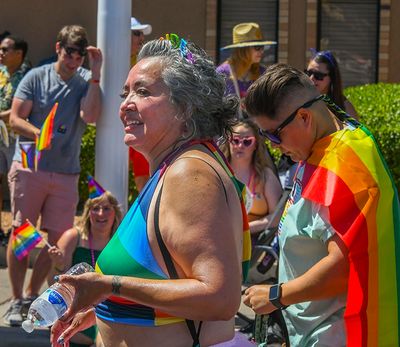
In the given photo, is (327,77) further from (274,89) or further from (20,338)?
(274,89)

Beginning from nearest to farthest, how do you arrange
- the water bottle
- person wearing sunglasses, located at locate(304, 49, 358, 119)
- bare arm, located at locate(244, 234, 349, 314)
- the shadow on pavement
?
1. the water bottle
2. bare arm, located at locate(244, 234, 349, 314)
3. the shadow on pavement
4. person wearing sunglasses, located at locate(304, 49, 358, 119)

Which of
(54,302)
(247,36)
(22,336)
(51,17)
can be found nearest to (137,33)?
(247,36)

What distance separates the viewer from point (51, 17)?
40.4ft

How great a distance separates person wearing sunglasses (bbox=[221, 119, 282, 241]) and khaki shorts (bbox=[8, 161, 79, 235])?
47.0 inches

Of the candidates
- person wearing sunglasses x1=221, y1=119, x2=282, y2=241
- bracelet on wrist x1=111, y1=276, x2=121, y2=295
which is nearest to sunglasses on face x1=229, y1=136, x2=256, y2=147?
person wearing sunglasses x1=221, y1=119, x2=282, y2=241

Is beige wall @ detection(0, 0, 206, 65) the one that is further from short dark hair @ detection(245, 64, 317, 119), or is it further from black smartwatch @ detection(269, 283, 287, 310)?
black smartwatch @ detection(269, 283, 287, 310)

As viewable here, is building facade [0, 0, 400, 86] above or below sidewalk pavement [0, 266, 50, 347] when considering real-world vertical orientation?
above

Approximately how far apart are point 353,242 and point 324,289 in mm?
196

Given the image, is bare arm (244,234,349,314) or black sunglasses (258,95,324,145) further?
black sunglasses (258,95,324,145)

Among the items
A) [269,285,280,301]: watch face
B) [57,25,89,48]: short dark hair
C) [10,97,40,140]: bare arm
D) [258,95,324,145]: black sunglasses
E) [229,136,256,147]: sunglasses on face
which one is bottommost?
[229,136,256,147]: sunglasses on face

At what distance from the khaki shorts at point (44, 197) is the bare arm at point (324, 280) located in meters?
3.80

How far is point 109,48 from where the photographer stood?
6.79 metres

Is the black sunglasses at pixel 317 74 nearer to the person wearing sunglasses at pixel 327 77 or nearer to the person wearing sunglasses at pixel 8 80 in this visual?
the person wearing sunglasses at pixel 327 77

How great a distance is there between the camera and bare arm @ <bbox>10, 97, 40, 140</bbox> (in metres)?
6.74
